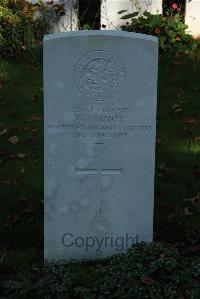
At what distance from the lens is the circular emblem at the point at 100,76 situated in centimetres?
447

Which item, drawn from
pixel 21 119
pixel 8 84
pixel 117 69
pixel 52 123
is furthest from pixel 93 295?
pixel 8 84

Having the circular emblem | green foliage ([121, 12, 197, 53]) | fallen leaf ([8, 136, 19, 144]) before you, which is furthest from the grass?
the circular emblem

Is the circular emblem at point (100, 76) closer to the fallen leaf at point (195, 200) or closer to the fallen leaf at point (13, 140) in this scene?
the fallen leaf at point (195, 200)

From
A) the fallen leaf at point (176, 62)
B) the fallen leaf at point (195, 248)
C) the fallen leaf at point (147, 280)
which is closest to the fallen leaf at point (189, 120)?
the fallen leaf at point (176, 62)

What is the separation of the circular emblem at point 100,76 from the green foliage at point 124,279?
1.15 m

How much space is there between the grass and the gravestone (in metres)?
0.29

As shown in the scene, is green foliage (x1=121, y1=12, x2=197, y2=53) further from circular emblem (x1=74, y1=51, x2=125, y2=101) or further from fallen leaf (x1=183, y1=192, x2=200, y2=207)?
circular emblem (x1=74, y1=51, x2=125, y2=101)

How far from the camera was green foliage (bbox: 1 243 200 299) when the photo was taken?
4.13 metres

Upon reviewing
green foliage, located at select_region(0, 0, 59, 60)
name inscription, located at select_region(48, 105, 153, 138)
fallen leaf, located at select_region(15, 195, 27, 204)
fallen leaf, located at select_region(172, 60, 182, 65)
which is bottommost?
fallen leaf, located at select_region(15, 195, 27, 204)

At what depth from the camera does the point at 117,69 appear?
4492 mm

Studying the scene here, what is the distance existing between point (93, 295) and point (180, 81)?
513 cm

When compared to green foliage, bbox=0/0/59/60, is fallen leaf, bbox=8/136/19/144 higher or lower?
lower

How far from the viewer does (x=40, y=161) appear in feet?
21.4

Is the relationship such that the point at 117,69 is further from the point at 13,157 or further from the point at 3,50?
the point at 3,50
